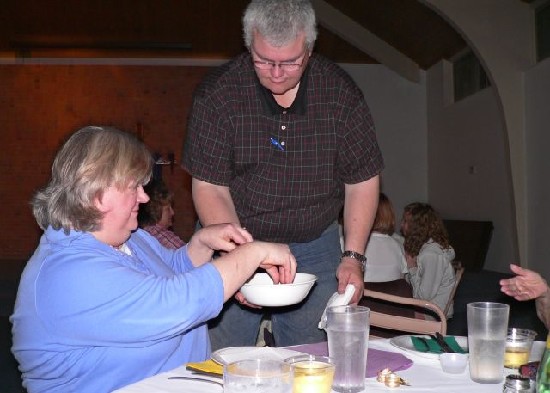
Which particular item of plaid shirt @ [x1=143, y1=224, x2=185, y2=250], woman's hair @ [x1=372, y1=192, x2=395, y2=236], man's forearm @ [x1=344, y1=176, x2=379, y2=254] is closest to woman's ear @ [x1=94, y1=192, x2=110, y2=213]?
man's forearm @ [x1=344, y1=176, x2=379, y2=254]

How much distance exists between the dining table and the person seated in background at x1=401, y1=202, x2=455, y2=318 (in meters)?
2.84

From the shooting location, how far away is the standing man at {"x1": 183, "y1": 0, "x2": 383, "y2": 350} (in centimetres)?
238

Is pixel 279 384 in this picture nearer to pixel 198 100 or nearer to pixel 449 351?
pixel 449 351

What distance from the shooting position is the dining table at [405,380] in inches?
54.3

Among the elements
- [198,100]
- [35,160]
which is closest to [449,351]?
[198,100]

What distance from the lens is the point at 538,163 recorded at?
9.10 m

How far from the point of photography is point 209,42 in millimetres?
12211

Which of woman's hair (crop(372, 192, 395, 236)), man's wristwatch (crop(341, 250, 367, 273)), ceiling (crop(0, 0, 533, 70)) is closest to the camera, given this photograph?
man's wristwatch (crop(341, 250, 367, 273))

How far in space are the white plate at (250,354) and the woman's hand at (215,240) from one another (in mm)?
345

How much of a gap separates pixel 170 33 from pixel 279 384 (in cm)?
1125

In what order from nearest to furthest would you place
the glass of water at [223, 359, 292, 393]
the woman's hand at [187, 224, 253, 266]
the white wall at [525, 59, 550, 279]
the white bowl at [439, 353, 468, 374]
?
the glass of water at [223, 359, 292, 393] → the white bowl at [439, 353, 468, 374] → the woman's hand at [187, 224, 253, 266] → the white wall at [525, 59, 550, 279]

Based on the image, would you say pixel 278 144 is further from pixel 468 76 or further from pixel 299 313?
pixel 468 76

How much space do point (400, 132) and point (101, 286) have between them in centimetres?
1234

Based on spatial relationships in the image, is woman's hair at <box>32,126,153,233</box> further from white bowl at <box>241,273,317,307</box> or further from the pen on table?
the pen on table
